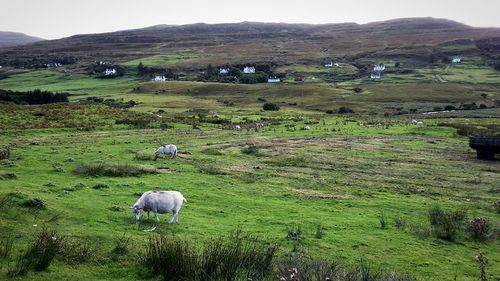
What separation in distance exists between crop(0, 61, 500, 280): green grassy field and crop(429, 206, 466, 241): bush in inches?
14.3

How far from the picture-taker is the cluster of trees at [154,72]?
16650cm

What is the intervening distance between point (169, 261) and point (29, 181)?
567 inches

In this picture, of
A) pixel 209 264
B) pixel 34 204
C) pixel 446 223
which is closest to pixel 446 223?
pixel 446 223

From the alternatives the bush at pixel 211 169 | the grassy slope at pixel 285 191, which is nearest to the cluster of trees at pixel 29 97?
the grassy slope at pixel 285 191

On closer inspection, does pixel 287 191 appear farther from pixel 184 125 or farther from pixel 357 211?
pixel 184 125

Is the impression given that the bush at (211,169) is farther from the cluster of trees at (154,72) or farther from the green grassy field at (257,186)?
the cluster of trees at (154,72)

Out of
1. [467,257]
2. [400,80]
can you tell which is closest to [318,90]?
[400,80]

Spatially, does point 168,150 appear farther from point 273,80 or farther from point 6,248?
point 273,80

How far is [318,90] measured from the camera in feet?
412

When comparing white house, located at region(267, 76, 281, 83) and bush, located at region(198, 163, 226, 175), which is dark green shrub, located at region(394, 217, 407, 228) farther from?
white house, located at region(267, 76, 281, 83)

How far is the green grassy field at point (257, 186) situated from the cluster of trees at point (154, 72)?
99.3 m

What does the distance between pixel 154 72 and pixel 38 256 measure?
545 ft

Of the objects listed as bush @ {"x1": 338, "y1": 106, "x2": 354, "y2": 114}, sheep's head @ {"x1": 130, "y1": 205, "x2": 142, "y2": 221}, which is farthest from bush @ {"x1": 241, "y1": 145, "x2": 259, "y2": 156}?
bush @ {"x1": 338, "y1": 106, "x2": 354, "y2": 114}

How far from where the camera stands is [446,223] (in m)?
19.1
